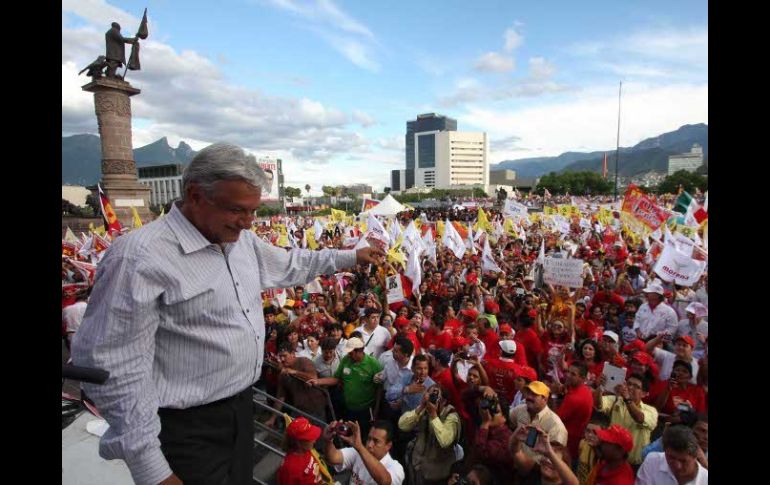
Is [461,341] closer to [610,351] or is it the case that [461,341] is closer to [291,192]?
[610,351]

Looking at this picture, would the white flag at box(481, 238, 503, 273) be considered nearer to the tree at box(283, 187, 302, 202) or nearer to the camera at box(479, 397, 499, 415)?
the camera at box(479, 397, 499, 415)

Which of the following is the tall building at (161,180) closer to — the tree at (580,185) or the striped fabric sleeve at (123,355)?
the tree at (580,185)

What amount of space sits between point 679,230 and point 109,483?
10601mm

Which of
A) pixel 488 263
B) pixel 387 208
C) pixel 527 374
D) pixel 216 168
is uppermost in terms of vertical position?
pixel 387 208

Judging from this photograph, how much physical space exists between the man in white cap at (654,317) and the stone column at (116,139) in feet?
66.7

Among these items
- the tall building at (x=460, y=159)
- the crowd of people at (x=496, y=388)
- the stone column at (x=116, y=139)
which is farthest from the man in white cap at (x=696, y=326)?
the tall building at (x=460, y=159)

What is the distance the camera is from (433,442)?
3.99 m

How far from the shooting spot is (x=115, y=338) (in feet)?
4.38

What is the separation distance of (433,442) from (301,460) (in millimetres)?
1291

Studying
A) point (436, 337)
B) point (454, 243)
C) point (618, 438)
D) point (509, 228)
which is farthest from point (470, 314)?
point (509, 228)

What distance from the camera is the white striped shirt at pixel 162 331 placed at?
52.8 inches

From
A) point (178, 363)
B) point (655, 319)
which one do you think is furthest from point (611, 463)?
point (655, 319)

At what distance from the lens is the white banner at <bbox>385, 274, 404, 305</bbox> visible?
7796 millimetres
